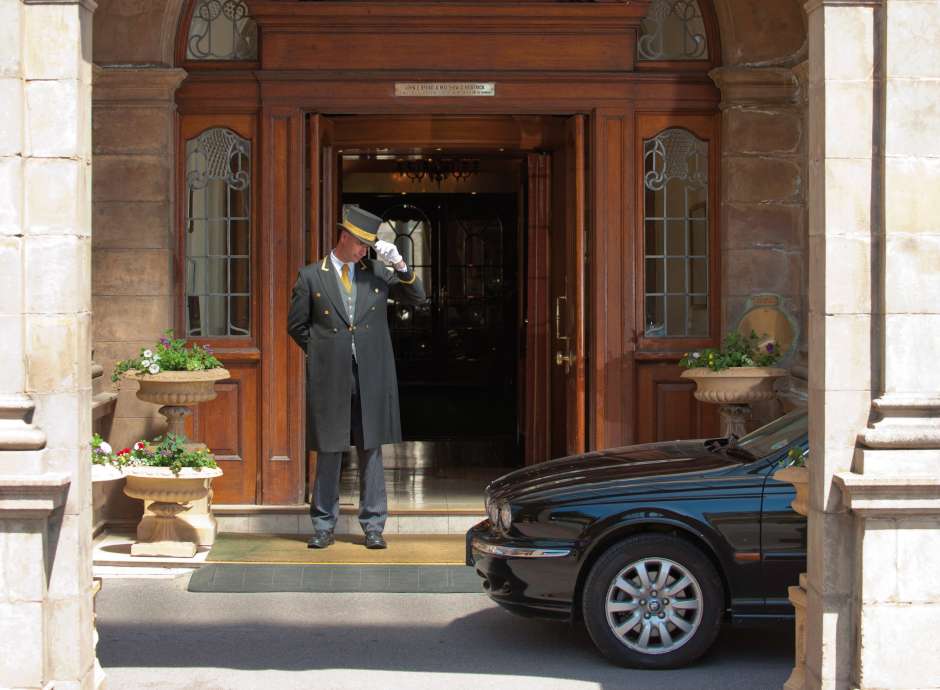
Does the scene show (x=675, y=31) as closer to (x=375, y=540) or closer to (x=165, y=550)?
(x=375, y=540)

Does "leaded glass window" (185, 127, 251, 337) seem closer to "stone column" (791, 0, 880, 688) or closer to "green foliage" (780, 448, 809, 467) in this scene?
"green foliage" (780, 448, 809, 467)

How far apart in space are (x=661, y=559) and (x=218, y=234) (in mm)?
5004

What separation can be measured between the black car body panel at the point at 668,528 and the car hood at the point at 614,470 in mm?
14

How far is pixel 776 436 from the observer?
26.7ft

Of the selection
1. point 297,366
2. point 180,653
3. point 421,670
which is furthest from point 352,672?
point 297,366

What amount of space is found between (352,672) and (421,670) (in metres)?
0.33

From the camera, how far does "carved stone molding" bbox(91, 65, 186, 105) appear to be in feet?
35.9

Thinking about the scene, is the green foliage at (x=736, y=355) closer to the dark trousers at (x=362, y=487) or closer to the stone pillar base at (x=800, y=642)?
the dark trousers at (x=362, y=487)

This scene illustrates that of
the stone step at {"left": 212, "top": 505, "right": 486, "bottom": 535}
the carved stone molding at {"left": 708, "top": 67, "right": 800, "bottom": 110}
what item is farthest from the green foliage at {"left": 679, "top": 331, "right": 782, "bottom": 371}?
the stone step at {"left": 212, "top": 505, "right": 486, "bottom": 535}

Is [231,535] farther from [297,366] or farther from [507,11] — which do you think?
[507,11]

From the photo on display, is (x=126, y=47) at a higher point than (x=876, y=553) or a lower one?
higher

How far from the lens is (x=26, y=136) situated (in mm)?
6234

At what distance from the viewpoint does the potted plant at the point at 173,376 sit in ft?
33.9

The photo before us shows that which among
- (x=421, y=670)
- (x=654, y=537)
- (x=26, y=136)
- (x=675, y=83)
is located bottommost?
(x=421, y=670)
